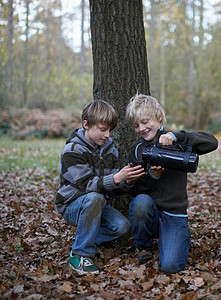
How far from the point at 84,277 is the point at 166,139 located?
128cm

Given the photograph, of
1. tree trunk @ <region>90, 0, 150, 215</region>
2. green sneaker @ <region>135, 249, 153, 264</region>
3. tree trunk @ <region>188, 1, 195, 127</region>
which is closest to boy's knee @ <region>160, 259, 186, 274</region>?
green sneaker @ <region>135, 249, 153, 264</region>

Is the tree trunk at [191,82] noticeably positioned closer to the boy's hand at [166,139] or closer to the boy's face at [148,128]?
the boy's face at [148,128]

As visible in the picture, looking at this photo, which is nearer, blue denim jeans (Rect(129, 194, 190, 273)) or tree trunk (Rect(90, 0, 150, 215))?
blue denim jeans (Rect(129, 194, 190, 273))

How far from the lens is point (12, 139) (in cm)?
1395

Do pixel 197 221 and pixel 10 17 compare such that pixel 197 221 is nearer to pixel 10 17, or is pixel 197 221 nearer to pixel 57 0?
pixel 10 17

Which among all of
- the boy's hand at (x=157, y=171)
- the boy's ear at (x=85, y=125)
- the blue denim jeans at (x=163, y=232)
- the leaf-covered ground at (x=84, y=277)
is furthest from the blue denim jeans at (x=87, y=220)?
the boy's ear at (x=85, y=125)

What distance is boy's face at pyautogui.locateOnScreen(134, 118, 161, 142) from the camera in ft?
8.96

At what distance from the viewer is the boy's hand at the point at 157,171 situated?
260cm

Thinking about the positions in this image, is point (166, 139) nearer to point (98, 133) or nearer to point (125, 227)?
point (98, 133)

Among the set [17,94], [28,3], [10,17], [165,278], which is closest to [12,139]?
[17,94]

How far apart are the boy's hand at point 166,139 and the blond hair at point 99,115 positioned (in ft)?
1.65

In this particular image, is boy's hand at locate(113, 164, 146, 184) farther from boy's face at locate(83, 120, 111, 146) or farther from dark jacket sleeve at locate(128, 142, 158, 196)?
boy's face at locate(83, 120, 111, 146)

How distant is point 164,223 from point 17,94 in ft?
46.4

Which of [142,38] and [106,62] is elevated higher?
[142,38]
